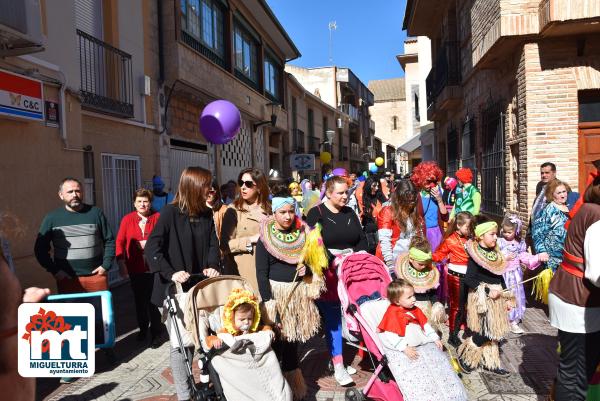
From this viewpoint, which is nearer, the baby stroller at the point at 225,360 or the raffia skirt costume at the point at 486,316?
A: the baby stroller at the point at 225,360

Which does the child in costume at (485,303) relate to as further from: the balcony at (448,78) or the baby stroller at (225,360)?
the balcony at (448,78)

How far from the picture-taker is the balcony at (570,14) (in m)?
7.69

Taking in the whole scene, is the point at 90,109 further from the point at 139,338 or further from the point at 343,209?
the point at 343,209

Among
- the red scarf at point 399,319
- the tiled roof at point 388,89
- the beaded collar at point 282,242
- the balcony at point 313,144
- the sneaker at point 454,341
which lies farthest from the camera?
the tiled roof at point 388,89

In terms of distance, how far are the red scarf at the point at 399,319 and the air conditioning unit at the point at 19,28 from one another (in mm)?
4955

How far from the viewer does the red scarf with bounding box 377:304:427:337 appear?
3.78 m

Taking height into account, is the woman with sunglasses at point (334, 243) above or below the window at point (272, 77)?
below

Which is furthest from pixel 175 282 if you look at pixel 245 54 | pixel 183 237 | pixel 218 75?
pixel 245 54

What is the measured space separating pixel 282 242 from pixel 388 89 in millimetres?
68033

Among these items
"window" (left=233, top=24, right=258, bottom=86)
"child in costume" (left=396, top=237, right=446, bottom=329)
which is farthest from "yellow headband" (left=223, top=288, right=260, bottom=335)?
"window" (left=233, top=24, right=258, bottom=86)

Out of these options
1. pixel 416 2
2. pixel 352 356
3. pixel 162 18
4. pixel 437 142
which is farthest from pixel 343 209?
pixel 437 142

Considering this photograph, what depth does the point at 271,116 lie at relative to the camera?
19.1 m

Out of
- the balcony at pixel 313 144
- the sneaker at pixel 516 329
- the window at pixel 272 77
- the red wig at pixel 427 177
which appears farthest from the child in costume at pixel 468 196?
the balcony at pixel 313 144

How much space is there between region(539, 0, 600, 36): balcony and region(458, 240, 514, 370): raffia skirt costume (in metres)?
4.81
